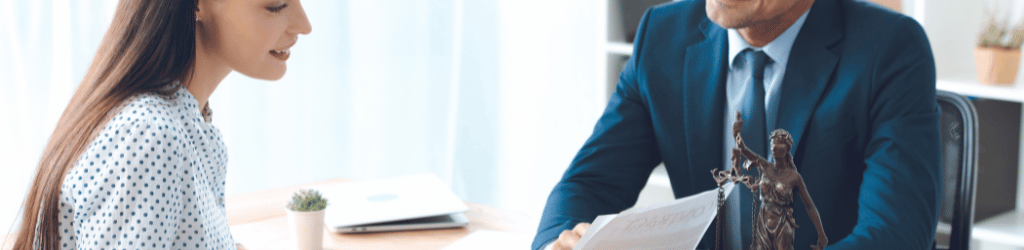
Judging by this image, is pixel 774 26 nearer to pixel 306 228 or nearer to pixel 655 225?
pixel 655 225

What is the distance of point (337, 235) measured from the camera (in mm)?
1322

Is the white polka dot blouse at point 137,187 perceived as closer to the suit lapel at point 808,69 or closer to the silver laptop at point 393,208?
the silver laptop at point 393,208

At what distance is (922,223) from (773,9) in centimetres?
36

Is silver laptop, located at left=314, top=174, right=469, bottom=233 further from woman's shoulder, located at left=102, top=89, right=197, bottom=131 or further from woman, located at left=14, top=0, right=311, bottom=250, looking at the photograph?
woman's shoulder, located at left=102, top=89, right=197, bottom=131

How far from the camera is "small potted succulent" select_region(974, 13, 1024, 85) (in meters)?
1.86

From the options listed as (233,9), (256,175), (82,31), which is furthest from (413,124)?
(233,9)

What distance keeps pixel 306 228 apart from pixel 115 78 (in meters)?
0.39

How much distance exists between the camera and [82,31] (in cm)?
187

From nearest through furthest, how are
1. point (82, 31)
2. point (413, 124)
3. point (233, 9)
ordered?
point (233, 9)
point (82, 31)
point (413, 124)

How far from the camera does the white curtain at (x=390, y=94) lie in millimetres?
1826

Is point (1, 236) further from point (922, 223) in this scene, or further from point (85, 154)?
point (922, 223)

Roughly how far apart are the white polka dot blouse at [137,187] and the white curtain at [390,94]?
42.2 inches

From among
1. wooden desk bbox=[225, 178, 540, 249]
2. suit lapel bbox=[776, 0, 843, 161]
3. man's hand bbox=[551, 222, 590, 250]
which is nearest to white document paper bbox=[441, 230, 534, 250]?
wooden desk bbox=[225, 178, 540, 249]

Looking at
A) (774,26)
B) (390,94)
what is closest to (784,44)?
(774,26)
